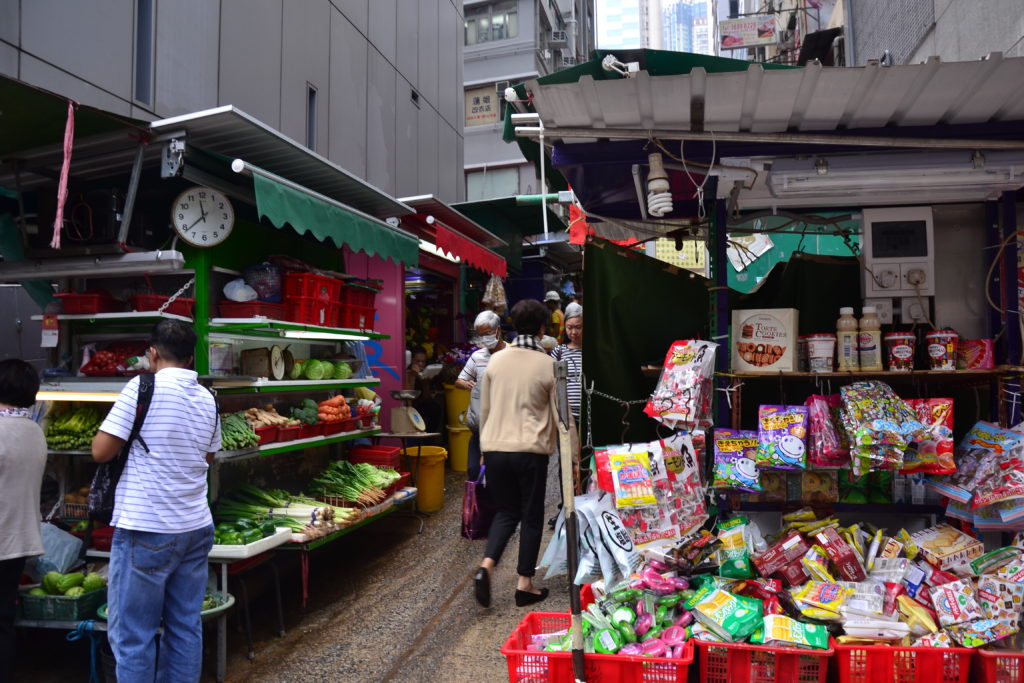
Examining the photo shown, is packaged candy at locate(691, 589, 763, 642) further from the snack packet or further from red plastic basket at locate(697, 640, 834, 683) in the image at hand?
the snack packet

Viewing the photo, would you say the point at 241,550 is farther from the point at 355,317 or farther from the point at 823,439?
the point at 823,439

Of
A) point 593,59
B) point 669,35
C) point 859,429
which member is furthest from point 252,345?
point 669,35

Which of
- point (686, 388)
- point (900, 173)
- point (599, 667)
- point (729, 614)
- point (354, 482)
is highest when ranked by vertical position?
point (900, 173)

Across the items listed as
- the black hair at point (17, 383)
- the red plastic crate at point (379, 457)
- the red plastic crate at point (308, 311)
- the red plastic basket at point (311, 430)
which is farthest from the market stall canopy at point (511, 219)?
the black hair at point (17, 383)

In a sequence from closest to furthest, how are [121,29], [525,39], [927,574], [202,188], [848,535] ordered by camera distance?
[927,574]
[848,535]
[202,188]
[121,29]
[525,39]

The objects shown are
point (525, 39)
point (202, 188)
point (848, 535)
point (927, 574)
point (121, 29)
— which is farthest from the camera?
point (525, 39)

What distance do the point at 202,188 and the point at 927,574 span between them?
5.36m

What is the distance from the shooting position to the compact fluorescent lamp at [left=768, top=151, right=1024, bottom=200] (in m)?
3.91

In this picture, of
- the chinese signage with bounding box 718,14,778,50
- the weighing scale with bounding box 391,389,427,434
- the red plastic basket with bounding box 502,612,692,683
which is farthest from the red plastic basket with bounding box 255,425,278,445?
the chinese signage with bounding box 718,14,778,50

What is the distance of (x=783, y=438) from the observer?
13.1 feet

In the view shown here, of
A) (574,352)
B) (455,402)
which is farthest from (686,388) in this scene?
(455,402)

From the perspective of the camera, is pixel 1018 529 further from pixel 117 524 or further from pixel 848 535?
pixel 117 524

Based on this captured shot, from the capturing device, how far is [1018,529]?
3.80 metres

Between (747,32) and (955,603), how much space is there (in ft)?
61.6
